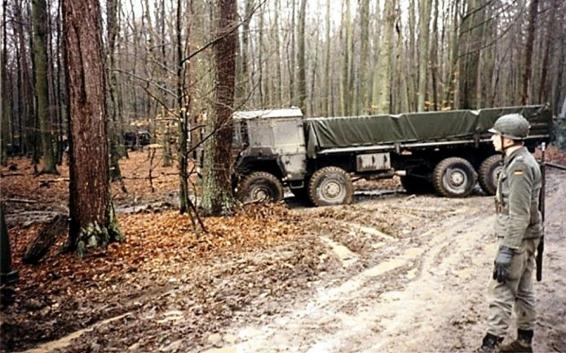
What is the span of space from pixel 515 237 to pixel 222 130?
678cm

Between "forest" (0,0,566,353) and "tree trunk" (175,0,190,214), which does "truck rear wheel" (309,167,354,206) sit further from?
"tree trunk" (175,0,190,214)

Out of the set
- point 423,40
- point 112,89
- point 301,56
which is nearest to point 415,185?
point 112,89

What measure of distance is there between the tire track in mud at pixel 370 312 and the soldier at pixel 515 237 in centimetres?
52

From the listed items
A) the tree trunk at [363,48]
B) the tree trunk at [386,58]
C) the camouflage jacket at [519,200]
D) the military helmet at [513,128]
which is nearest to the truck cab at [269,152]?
the tree trunk at [386,58]

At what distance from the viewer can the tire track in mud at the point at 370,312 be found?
413 centimetres

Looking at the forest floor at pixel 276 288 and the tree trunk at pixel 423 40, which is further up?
the tree trunk at pixel 423 40

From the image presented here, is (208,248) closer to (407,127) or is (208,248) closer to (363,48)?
(407,127)

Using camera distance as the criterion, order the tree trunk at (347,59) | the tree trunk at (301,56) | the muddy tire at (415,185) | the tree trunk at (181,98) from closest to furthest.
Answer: the tree trunk at (181,98)
the muddy tire at (415,185)
the tree trunk at (301,56)
the tree trunk at (347,59)

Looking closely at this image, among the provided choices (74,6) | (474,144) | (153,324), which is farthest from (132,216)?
(474,144)

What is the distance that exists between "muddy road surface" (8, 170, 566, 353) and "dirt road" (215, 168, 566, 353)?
1 centimetres

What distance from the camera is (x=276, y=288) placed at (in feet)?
18.5

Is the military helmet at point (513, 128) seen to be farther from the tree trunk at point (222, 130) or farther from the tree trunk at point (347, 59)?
the tree trunk at point (347, 59)

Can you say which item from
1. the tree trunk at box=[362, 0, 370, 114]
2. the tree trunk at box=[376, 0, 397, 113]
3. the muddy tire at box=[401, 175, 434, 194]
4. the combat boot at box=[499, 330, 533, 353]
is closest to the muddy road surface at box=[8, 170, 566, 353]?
the combat boot at box=[499, 330, 533, 353]

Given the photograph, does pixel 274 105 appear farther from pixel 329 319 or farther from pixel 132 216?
pixel 329 319
